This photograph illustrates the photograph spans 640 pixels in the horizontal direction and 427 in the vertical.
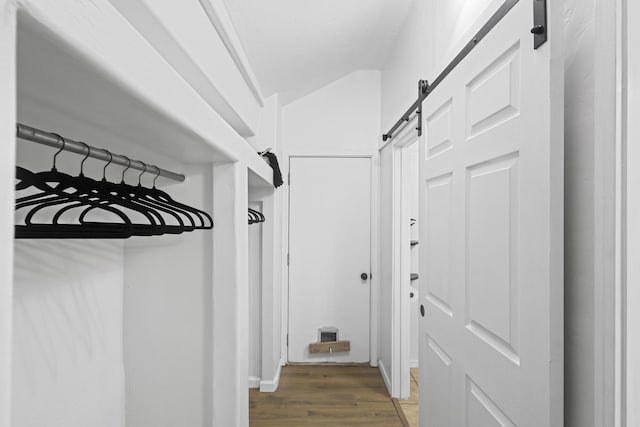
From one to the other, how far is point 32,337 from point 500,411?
1.24 meters

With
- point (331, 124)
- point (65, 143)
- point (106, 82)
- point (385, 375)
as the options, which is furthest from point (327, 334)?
point (106, 82)

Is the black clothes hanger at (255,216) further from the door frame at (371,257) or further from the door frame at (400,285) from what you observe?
the door frame at (400,285)

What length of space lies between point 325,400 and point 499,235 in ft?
7.05

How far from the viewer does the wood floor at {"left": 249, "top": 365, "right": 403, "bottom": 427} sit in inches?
96.3

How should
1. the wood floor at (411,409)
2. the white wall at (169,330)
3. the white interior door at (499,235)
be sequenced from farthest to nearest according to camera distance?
the wood floor at (411,409), the white wall at (169,330), the white interior door at (499,235)

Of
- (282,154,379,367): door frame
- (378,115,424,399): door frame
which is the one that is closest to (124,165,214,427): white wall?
(378,115,424,399): door frame

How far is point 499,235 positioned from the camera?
1.05 m

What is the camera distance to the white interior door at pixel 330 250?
333 cm

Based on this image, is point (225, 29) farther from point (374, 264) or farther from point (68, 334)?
point (374, 264)

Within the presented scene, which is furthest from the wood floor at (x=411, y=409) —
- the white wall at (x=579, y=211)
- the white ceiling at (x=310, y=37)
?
the white ceiling at (x=310, y=37)

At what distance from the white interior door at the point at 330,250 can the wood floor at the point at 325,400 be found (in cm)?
26

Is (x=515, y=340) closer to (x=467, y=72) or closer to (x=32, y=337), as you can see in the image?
(x=467, y=72)

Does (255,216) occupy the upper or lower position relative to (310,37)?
lower

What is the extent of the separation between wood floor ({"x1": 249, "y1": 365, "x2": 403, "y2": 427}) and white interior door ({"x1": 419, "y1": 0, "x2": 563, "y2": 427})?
108cm
